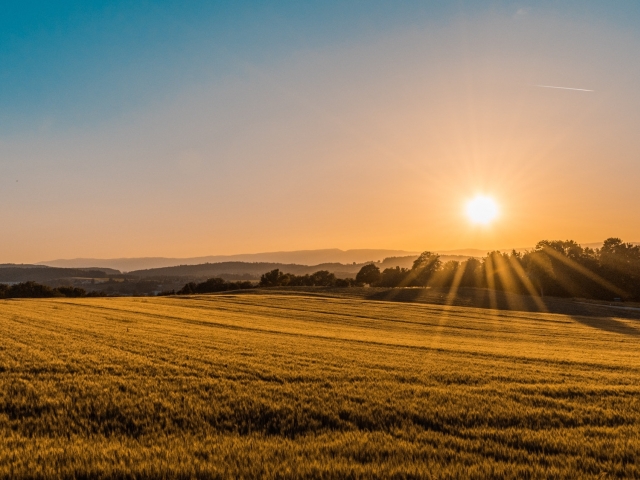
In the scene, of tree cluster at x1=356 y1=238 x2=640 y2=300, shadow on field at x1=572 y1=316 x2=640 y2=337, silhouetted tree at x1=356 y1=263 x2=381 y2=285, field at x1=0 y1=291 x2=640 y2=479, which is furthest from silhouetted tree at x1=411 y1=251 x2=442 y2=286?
field at x1=0 y1=291 x2=640 y2=479

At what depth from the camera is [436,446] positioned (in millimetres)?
7082

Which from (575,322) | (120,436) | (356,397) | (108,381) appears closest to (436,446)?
(356,397)

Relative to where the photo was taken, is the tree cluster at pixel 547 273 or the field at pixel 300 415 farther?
the tree cluster at pixel 547 273

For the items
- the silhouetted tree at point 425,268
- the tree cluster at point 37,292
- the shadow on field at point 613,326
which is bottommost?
the tree cluster at point 37,292

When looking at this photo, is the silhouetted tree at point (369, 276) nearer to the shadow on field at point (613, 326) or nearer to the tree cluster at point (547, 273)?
the tree cluster at point (547, 273)

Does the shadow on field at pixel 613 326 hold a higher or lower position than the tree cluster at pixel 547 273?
lower

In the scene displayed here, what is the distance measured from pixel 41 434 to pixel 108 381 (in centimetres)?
320

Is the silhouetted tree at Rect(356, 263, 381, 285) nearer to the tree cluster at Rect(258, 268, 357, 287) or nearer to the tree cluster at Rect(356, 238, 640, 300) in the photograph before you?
the tree cluster at Rect(356, 238, 640, 300)

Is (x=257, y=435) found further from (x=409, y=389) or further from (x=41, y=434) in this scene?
(x=409, y=389)

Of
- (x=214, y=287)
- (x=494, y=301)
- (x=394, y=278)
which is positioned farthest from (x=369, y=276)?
(x=494, y=301)

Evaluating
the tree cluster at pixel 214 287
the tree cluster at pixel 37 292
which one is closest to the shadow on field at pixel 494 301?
the tree cluster at pixel 214 287

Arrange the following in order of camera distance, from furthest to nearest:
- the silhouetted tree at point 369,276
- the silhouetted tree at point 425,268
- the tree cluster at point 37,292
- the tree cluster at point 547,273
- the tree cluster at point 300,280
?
the silhouetted tree at point 369,276 → the tree cluster at point 300,280 → the silhouetted tree at point 425,268 → the tree cluster at point 37,292 → the tree cluster at point 547,273

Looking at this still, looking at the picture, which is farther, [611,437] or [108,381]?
[108,381]

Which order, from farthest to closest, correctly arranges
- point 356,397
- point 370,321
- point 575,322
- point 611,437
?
1. point 575,322
2. point 370,321
3. point 356,397
4. point 611,437
